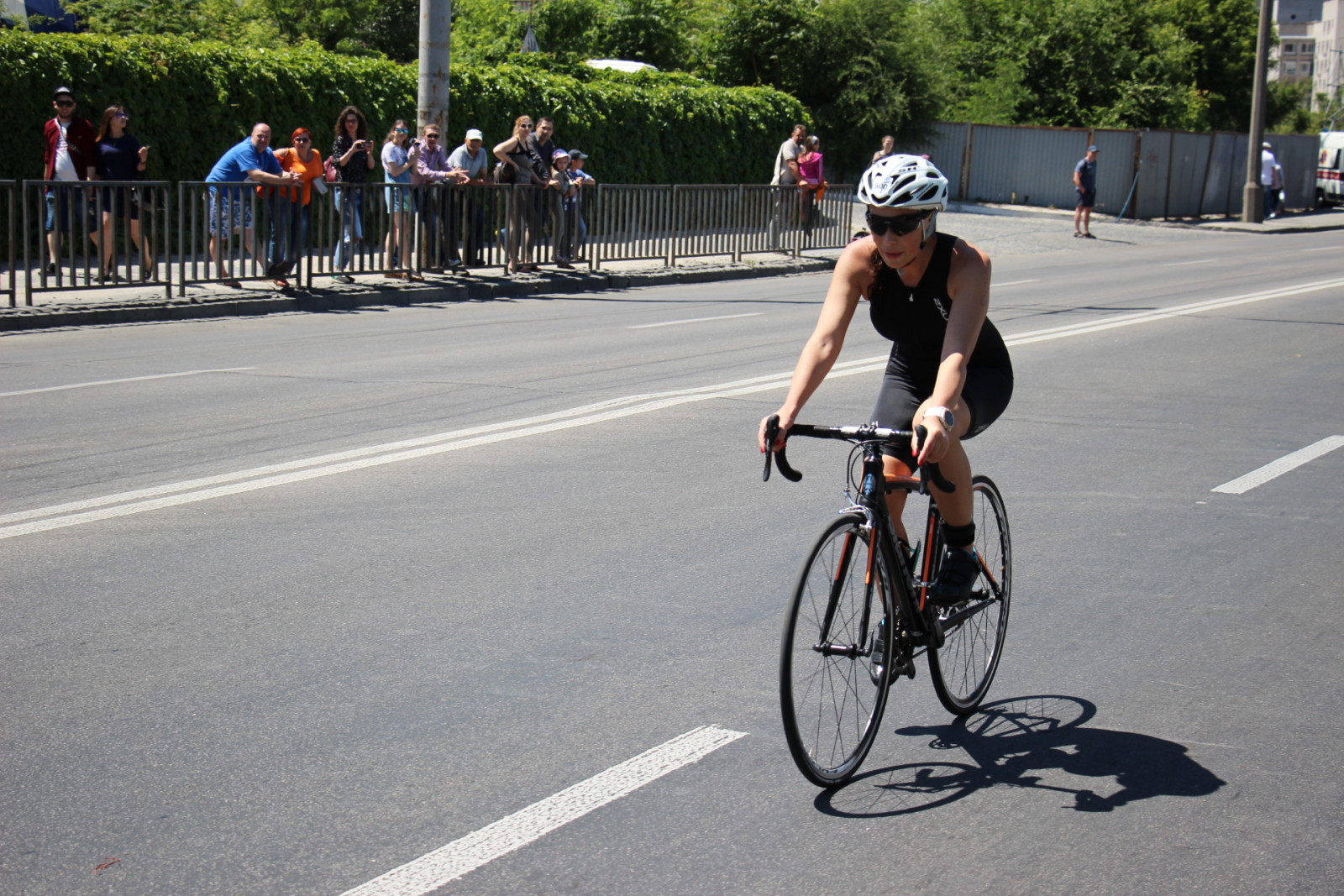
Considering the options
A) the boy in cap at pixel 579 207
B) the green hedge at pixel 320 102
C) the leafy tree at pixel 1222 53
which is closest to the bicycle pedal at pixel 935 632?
the boy in cap at pixel 579 207

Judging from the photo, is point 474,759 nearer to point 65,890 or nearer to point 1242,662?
point 65,890

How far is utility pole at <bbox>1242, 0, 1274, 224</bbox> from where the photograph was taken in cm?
3612

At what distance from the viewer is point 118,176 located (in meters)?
15.0

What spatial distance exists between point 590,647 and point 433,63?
47.2 ft

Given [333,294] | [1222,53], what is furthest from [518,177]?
[1222,53]

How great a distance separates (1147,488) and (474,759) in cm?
486

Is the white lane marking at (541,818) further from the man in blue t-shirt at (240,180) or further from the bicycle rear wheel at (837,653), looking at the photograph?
the man in blue t-shirt at (240,180)

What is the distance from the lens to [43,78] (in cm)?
1766

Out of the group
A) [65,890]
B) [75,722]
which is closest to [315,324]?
[75,722]

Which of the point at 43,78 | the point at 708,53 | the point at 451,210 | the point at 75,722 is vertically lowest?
the point at 75,722

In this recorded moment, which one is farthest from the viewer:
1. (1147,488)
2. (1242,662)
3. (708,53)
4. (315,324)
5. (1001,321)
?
(708,53)

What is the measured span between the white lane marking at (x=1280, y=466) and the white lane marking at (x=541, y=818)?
179 inches

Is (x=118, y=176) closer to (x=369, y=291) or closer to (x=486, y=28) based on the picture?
(x=369, y=291)

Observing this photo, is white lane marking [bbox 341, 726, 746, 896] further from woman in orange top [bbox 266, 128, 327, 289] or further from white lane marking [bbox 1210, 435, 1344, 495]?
woman in orange top [bbox 266, 128, 327, 289]
